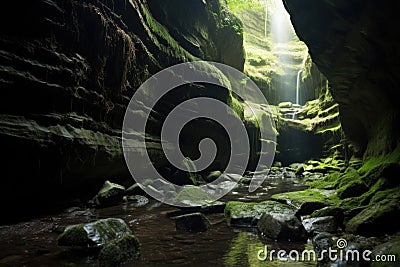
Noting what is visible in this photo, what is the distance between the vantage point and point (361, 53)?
6691 mm

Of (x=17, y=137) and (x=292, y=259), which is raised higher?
(x=17, y=137)

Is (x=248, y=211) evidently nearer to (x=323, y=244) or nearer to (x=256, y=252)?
(x=256, y=252)

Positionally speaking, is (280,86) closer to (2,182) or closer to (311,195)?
(311,195)

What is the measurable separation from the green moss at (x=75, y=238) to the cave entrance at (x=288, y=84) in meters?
17.6

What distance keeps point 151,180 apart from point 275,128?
1669cm

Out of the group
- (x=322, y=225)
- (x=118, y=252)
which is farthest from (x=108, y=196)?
(x=322, y=225)

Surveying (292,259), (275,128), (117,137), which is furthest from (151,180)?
(275,128)

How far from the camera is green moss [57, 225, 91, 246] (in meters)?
3.70

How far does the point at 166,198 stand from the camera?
8.60 metres

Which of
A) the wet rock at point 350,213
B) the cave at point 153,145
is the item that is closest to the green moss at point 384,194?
the cave at point 153,145

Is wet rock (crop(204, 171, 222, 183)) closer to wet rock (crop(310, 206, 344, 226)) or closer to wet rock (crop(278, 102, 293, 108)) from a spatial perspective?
wet rock (crop(310, 206, 344, 226))

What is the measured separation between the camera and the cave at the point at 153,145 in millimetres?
3744

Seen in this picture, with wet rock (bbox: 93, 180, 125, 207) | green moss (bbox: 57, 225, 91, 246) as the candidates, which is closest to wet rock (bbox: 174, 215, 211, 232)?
green moss (bbox: 57, 225, 91, 246)

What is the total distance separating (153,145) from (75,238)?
22.5ft
